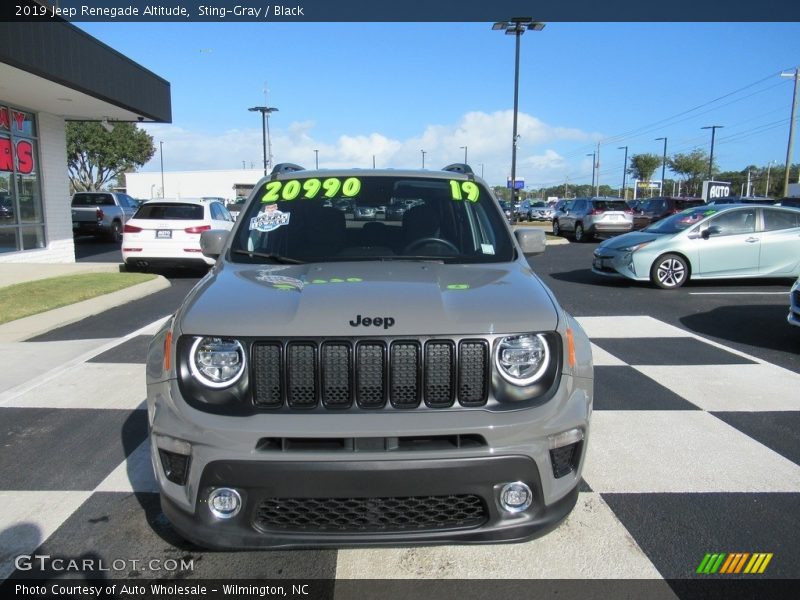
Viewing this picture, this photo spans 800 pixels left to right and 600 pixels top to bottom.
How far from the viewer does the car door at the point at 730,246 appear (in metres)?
11.2

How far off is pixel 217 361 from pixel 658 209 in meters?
27.7

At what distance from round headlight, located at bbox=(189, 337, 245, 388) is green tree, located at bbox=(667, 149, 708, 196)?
93272mm

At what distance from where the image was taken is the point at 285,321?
2479 millimetres

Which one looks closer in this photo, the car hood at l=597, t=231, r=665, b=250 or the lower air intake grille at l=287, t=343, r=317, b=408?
the lower air intake grille at l=287, t=343, r=317, b=408

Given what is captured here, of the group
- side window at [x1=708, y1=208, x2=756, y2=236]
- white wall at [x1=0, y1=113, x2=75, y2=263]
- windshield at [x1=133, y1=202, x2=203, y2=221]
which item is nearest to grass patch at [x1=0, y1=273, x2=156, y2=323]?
windshield at [x1=133, y1=202, x2=203, y2=221]

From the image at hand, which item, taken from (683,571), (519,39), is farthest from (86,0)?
(519,39)

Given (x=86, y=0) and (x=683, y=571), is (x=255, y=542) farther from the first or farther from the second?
(x=86, y=0)

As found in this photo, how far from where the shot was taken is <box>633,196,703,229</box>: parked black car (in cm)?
2662

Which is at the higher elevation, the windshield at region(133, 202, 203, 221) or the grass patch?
the windshield at region(133, 202, 203, 221)

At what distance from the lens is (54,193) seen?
53.4 ft

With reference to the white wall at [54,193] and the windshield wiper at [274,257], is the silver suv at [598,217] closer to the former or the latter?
the white wall at [54,193]

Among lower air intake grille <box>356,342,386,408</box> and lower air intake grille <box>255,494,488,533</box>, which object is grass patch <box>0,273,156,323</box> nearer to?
lower air intake grille <box>255,494,488,533</box>

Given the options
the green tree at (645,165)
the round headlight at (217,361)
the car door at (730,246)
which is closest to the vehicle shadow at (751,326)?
the car door at (730,246)

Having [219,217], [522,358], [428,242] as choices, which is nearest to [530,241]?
[428,242]
